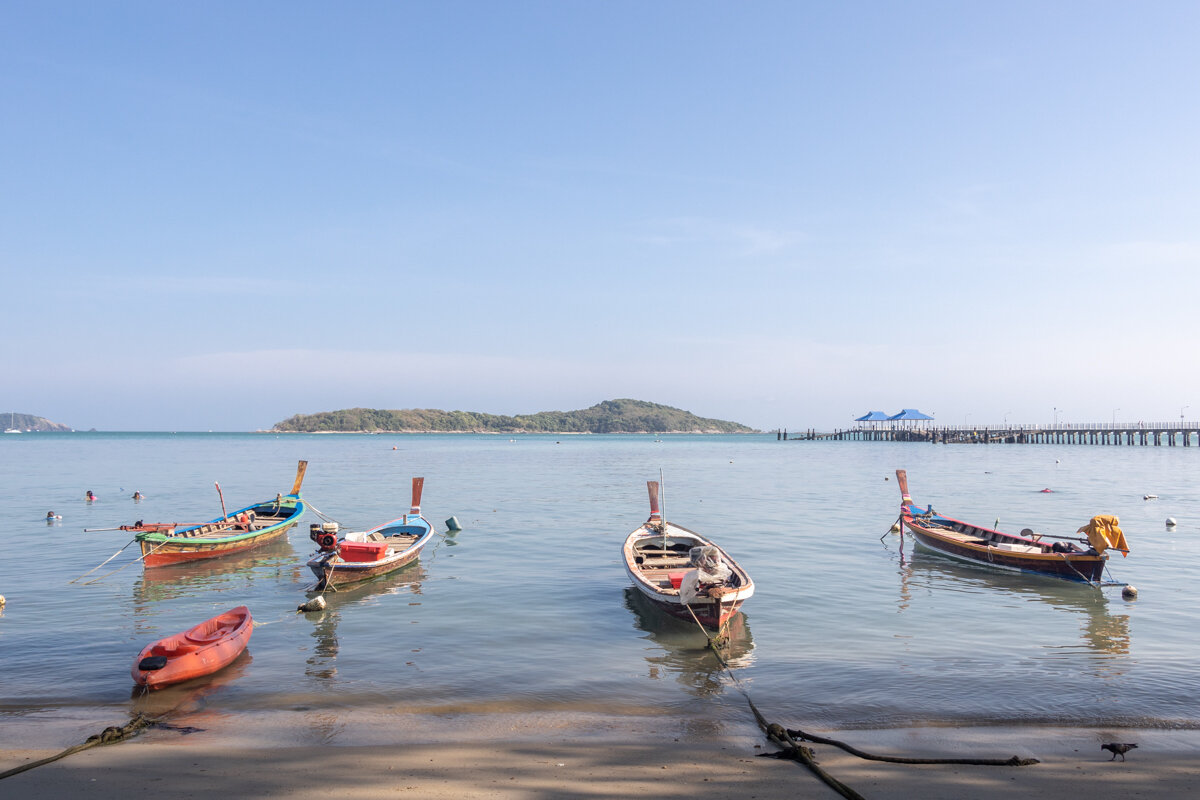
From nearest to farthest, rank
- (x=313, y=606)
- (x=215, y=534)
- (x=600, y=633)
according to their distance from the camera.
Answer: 1. (x=600, y=633)
2. (x=313, y=606)
3. (x=215, y=534)

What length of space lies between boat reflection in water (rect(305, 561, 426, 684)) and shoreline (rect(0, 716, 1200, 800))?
3.03m

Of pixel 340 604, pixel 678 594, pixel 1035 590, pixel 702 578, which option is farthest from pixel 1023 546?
pixel 340 604

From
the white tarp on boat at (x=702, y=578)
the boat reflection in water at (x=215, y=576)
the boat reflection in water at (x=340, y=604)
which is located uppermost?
the white tarp on boat at (x=702, y=578)

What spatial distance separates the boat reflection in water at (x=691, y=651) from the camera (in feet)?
39.8

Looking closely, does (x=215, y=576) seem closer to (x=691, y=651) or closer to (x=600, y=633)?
(x=600, y=633)

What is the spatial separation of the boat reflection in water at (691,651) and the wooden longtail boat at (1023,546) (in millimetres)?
9537

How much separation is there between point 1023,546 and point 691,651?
13529 millimetres

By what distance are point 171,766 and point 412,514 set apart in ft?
57.9

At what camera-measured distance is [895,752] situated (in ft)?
29.9

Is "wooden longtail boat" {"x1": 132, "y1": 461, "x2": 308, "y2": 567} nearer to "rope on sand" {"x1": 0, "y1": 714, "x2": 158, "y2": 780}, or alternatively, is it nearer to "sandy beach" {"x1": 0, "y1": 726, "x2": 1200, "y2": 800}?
"rope on sand" {"x1": 0, "y1": 714, "x2": 158, "y2": 780}

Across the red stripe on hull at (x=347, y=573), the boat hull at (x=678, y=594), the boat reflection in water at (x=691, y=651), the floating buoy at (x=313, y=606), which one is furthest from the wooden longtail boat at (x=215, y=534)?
the boat reflection in water at (x=691, y=651)

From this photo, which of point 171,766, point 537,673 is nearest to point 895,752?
point 537,673

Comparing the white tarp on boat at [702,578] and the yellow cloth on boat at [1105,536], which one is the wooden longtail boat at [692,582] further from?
the yellow cloth on boat at [1105,536]

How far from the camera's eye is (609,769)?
8492mm
